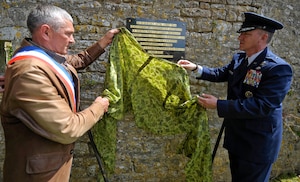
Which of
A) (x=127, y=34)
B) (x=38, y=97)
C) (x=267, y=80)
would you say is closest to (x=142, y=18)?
(x=127, y=34)

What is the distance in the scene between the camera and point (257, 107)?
2037 millimetres

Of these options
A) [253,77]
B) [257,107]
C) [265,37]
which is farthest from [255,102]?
[265,37]

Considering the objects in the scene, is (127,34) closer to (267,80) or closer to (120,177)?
(267,80)

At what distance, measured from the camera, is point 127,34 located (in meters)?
2.33

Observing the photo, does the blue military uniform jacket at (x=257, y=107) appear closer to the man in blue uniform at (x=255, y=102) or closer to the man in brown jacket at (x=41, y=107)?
the man in blue uniform at (x=255, y=102)

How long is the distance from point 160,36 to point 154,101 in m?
0.79

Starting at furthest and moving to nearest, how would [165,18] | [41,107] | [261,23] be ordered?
[165,18] < [261,23] < [41,107]

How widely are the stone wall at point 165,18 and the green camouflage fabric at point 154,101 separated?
609mm

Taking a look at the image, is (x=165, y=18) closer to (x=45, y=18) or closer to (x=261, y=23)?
(x=261, y=23)

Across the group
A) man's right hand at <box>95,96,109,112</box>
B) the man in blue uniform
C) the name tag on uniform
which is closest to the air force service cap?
the man in blue uniform

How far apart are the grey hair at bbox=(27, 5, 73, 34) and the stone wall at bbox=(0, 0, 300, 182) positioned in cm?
106

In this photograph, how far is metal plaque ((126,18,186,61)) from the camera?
271cm

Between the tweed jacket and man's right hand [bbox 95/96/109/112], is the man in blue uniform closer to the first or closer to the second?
man's right hand [bbox 95/96/109/112]

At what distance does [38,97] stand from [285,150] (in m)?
3.47
